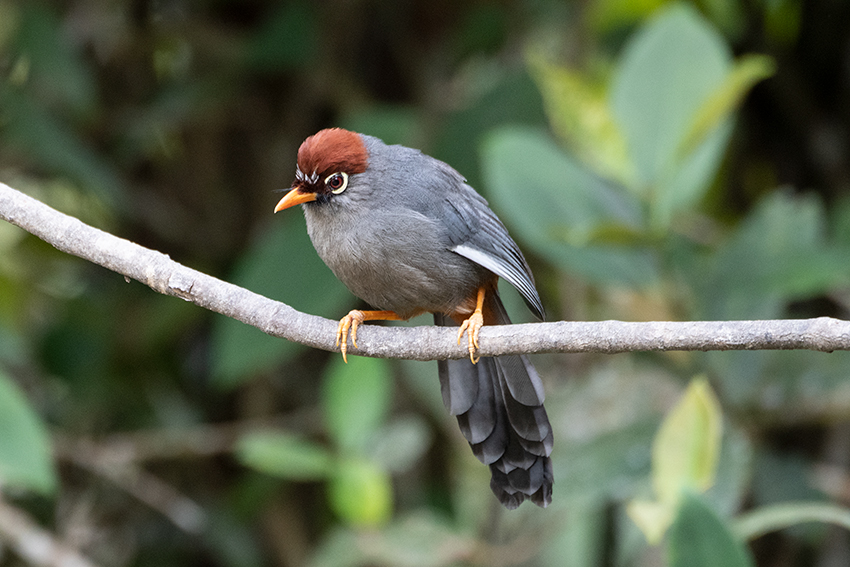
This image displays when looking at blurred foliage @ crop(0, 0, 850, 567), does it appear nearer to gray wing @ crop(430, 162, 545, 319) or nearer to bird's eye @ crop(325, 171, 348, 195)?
gray wing @ crop(430, 162, 545, 319)

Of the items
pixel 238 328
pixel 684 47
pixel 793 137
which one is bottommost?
pixel 238 328

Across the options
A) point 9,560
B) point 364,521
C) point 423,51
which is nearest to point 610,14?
point 423,51

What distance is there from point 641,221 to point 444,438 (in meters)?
1.83

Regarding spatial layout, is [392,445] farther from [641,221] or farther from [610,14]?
[610,14]

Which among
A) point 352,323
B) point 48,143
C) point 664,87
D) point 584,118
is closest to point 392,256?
point 352,323

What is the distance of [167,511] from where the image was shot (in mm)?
4008

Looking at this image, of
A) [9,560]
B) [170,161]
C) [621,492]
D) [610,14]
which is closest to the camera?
[621,492]

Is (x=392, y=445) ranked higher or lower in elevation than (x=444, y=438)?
lower

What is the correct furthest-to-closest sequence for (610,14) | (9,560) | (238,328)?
(610,14) → (9,560) → (238,328)

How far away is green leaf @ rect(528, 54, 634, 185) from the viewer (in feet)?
12.1

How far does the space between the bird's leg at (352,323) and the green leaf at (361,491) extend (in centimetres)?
81

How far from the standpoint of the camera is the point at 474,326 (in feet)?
7.54

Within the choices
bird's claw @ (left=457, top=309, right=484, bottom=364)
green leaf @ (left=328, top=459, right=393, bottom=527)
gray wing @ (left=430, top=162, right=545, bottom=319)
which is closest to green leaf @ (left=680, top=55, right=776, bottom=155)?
gray wing @ (left=430, top=162, right=545, bottom=319)

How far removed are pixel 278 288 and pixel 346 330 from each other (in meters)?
1.32
